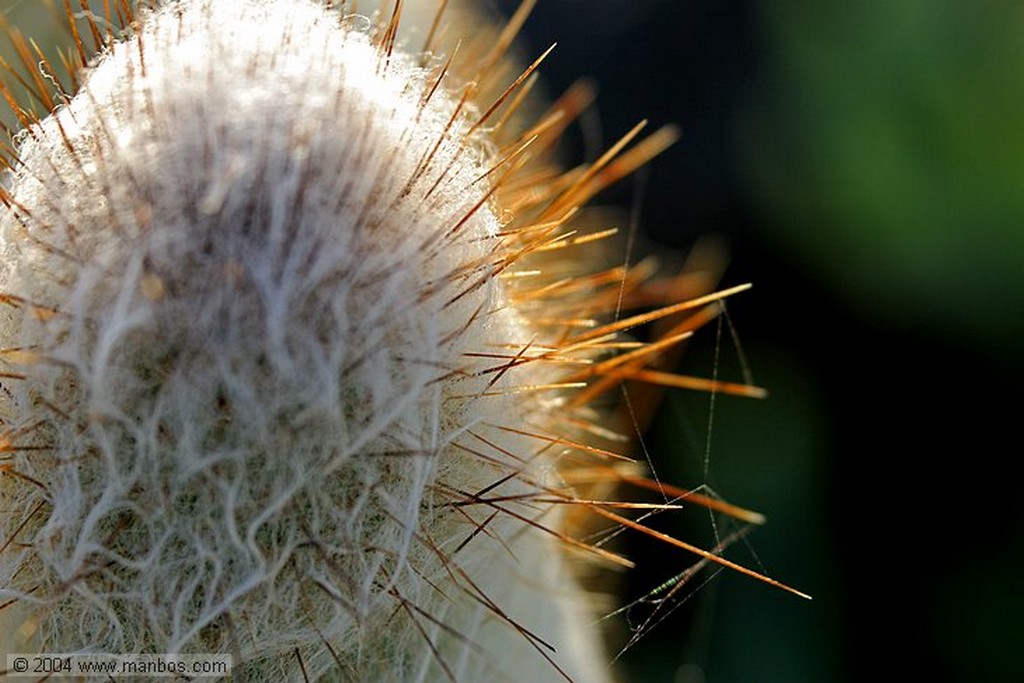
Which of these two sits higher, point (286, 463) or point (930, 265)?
point (930, 265)

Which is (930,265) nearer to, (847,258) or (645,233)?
(847,258)

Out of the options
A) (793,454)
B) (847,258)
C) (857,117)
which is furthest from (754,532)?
(857,117)

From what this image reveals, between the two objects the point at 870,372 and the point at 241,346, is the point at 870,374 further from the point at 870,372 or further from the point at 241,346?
the point at 241,346

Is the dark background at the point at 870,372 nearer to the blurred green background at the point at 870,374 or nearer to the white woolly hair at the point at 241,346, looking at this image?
the blurred green background at the point at 870,374

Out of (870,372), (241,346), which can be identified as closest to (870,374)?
(870,372)

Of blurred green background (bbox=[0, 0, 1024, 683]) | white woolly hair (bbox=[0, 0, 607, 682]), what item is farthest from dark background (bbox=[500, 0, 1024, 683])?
white woolly hair (bbox=[0, 0, 607, 682])

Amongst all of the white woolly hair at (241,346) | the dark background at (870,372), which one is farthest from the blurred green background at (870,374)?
the white woolly hair at (241,346)

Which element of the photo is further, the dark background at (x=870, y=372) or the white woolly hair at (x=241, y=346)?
the dark background at (x=870, y=372)

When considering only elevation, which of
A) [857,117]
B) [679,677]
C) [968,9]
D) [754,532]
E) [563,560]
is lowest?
[679,677]
